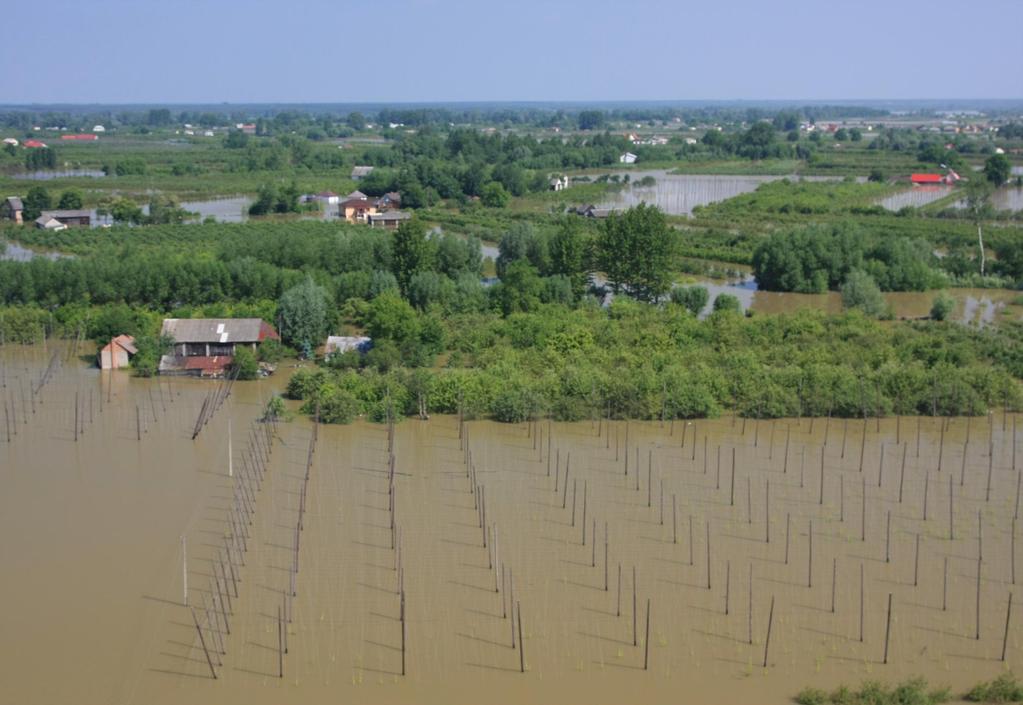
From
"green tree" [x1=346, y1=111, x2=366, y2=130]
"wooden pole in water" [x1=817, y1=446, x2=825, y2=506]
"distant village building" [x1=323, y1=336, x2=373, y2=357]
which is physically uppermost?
"green tree" [x1=346, y1=111, x2=366, y2=130]

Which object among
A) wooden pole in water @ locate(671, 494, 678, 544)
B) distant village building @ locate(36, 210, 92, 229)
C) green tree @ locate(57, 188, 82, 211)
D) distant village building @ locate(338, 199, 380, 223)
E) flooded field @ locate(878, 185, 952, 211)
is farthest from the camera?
flooded field @ locate(878, 185, 952, 211)

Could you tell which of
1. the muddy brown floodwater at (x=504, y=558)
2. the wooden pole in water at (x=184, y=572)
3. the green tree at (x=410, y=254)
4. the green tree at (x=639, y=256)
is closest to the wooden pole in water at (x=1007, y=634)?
the muddy brown floodwater at (x=504, y=558)

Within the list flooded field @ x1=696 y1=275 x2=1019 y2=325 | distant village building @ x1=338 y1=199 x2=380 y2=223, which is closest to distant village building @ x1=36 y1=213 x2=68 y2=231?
distant village building @ x1=338 y1=199 x2=380 y2=223

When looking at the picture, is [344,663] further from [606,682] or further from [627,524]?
[627,524]

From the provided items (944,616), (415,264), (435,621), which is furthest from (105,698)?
(415,264)

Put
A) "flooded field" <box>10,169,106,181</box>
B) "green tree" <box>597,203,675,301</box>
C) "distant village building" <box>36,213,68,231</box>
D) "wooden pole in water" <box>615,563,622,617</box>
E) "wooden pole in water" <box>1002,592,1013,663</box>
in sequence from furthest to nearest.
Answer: "flooded field" <box>10,169,106,181</box> < "distant village building" <box>36,213,68,231</box> < "green tree" <box>597,203,675,301</box> < "wooden pole in water" <box>615,563,622,617</box> < "wooden pole in water" <box>1002,592,1013,663</box>

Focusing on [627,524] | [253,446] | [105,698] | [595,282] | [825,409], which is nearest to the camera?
[105,698]

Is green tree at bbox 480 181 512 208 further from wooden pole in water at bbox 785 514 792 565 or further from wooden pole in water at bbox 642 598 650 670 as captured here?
wooden pole in water at bbox 642 598 650 670
